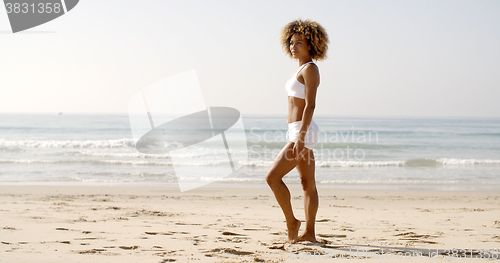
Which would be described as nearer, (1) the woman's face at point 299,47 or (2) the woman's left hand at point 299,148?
(2) the woman's left hand at point 299,148

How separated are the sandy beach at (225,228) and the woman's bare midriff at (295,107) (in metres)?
1.02

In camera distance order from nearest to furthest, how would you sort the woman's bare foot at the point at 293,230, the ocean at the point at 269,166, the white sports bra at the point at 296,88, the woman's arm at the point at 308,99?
the woman's arm at the point at 308,99 < the white sports bra at the point at 296,88 < the woman's bare foot at the point at 293,230 < the ocean at the point at 269,166

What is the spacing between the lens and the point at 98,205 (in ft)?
17.3

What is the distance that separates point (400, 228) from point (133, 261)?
9.16ft

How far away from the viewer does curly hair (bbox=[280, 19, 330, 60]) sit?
Result: 289 centimetres

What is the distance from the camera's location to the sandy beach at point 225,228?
2773 millimetres

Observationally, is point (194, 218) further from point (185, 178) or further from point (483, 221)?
point (185, 178)

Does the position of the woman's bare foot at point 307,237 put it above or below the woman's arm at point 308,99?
below

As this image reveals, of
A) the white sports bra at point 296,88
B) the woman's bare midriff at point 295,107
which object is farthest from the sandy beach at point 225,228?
the white sports bra at point 296,88

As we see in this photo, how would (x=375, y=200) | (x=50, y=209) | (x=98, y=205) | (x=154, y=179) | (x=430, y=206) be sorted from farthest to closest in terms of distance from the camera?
(x=154, y=179)
(x=375, y=200)
(x=430, y=206)
(x=98, y=205)
(x=50, y=209)

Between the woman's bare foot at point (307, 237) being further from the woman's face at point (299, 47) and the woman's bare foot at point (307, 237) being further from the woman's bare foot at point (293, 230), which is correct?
the woman's face at point (299, 47)

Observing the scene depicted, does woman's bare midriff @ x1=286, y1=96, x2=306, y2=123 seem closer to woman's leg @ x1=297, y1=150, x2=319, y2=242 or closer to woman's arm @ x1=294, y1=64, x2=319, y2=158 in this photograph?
woman's arm @ x1=294, y1=64, x2=319, y2=158

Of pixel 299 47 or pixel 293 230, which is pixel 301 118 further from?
pixel 293 230

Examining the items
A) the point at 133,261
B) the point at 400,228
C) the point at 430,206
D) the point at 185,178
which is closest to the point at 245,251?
the point at 133,261
